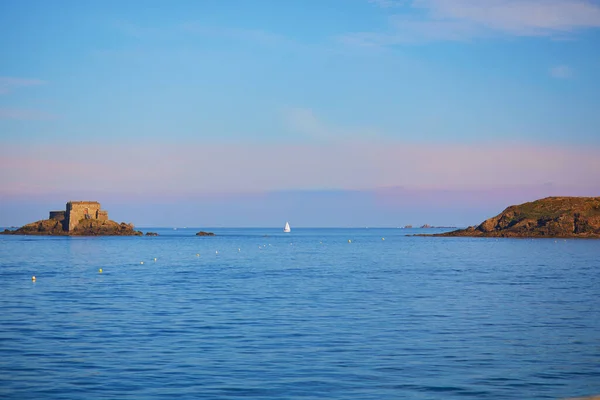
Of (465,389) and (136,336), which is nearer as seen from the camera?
(465,389)

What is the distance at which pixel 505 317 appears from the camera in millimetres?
39875

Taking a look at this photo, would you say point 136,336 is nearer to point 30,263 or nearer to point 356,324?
point 356,324

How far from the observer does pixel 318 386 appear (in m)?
23.3

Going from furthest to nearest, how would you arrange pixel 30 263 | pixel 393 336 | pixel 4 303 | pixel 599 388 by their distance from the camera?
pixel 30 263
pixel 4 303
pixel 393 336
pixel 599 388

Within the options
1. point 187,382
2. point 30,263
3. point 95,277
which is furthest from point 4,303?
point 30,263

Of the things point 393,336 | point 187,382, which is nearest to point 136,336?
point 187,382

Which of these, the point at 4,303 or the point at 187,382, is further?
the point at 4,303

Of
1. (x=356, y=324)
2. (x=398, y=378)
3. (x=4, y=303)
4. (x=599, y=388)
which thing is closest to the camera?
(x=599, y=388)

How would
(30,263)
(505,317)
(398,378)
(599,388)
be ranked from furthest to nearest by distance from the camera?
(30,263) → (505,317) → (398,378) → (599,388)

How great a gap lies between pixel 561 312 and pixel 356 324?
1386 cm

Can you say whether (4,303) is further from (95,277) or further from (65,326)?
(95,277)

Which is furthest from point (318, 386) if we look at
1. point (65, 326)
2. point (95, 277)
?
point (95, 277)

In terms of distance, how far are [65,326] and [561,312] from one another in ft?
96.3

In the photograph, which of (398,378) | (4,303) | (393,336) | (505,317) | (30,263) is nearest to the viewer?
(398,378)
